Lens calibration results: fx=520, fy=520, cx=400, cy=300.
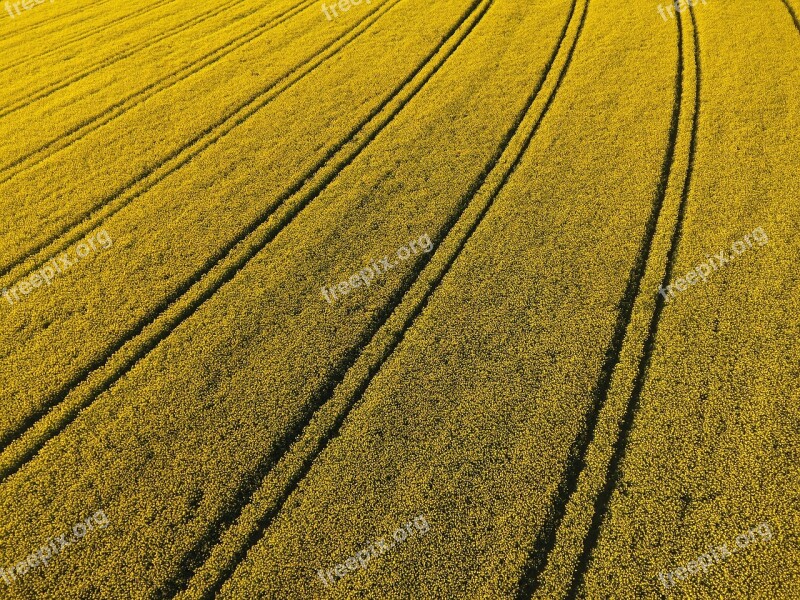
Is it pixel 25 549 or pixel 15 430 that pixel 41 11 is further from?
pixel 25 549

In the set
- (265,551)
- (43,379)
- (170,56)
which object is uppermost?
(170,56)

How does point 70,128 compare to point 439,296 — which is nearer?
point 439,296

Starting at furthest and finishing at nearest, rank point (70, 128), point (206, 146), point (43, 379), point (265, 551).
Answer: point (70, 128), point (206, 146), point (43, 379), point (265, 551)

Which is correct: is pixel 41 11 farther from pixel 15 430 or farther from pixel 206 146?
pixel 15 430

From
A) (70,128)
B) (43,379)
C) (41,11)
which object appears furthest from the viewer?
(41,11)

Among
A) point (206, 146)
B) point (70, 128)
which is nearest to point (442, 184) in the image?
point (206, 146)

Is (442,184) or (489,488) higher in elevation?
(442,184)

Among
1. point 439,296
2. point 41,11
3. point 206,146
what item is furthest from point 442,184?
point 41,11
